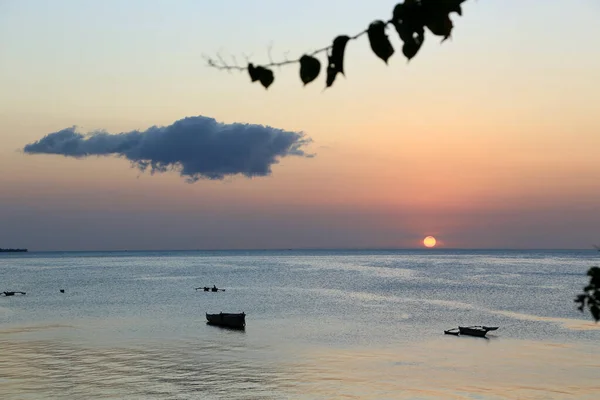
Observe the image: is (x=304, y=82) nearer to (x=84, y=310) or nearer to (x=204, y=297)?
(x=84, y=310)

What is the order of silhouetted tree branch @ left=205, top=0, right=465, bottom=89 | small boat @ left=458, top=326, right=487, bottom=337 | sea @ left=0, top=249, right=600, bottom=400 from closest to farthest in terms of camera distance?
silhouetted tree branch @ left=205, top=0, right=465, bottom=89 → sea @ left=0, top=249, right=600, bottom=400 → small boat @ left=458, top=326, right=487, bottom=337

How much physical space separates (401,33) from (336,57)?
387 mm

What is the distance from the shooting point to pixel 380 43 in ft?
11.8

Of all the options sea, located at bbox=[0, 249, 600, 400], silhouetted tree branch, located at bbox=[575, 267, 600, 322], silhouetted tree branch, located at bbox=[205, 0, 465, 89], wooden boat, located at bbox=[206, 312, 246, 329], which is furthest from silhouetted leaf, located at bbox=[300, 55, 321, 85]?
wooden boat, located at bbox=[206, 312, 246, 329]

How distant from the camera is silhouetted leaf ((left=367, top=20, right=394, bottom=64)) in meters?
3.59

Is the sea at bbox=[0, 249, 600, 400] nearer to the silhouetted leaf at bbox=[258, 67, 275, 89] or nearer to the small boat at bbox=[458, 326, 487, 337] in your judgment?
the small boat at bbox=[458, 326, 487, 337]

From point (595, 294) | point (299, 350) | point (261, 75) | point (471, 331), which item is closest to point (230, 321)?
point (299, 350)

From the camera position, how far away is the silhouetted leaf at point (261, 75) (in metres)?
3.84

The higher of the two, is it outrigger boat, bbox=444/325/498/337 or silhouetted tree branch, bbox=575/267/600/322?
silhouetted tree branch, bbox=575/267/600/322

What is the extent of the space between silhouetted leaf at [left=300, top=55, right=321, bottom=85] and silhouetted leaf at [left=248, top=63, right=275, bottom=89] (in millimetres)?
238

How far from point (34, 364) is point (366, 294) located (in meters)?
66.4

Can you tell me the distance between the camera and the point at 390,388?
125 feet

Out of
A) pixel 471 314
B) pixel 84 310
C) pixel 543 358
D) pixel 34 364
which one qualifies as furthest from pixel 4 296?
pixel 543 358

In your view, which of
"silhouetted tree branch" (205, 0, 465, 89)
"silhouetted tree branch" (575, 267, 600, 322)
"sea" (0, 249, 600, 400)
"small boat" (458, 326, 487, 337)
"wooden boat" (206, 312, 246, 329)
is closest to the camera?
"silhouetted tree branch" (205, 0, 465, 89)
